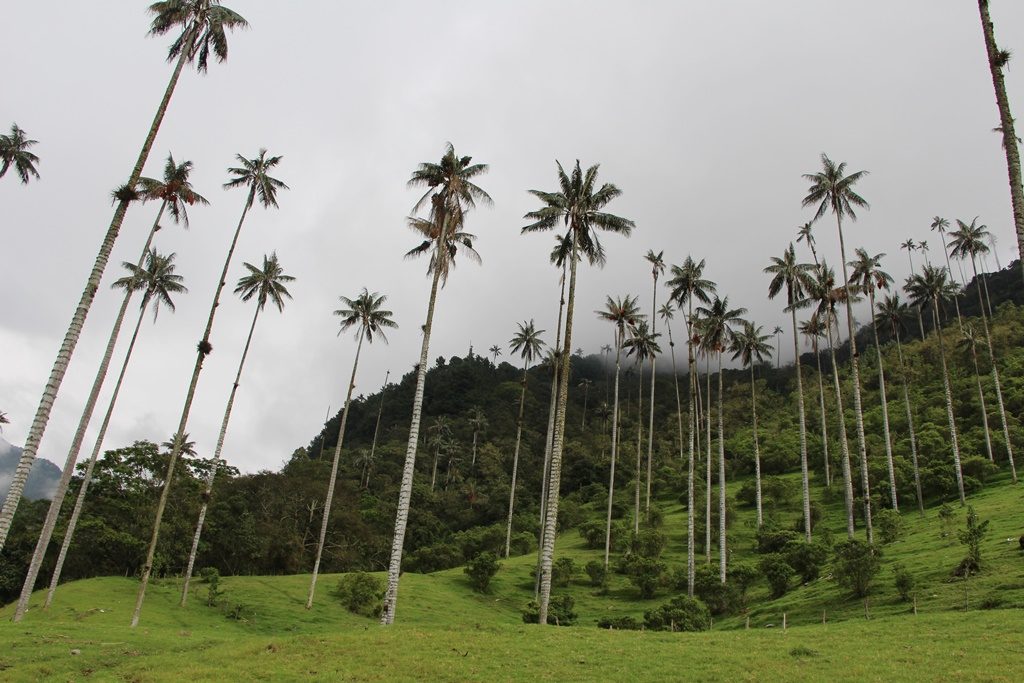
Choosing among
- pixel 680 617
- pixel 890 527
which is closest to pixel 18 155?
pixel 680 617

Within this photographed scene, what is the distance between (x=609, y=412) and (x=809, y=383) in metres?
36.8

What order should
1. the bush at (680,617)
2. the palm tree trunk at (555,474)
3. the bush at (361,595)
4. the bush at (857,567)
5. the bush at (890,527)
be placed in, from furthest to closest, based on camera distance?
1. the bush at (361,595)
2. the bush at (890,527)
3. the bush at (680,617)
4. the bush at (857,567)
5. the palm tree trunk at (555,474)

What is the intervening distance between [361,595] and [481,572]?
10.5 metres

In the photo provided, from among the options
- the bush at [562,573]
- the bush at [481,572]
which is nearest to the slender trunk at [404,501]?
the bush at [481,572]

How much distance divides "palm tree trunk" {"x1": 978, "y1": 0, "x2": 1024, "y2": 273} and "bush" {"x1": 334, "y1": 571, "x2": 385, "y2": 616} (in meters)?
44.8

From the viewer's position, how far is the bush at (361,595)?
47062mm

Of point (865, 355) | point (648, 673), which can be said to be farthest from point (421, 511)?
point (865, 355)

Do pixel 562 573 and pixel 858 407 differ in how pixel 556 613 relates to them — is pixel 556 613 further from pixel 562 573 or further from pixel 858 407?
pixel 858 407

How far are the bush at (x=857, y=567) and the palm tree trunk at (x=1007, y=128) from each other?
20.0m

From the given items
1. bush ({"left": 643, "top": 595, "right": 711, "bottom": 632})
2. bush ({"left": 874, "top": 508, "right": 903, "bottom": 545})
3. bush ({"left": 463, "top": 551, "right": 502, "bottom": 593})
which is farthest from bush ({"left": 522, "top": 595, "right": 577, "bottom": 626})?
bush ({"left": 874, "top": 508, "right": 903, "bottom": 545})

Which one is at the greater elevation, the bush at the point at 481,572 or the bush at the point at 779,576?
the bush at the point at 779,576

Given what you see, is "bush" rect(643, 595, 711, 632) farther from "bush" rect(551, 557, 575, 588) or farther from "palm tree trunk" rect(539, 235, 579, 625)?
"bush" rect(551, 557, 575, 588)

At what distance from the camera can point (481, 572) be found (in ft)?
173

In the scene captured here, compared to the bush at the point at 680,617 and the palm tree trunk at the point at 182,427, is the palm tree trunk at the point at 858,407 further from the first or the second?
the palm tree trunk at the point at 182,427
